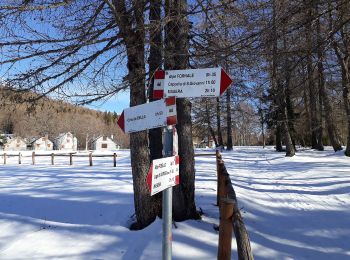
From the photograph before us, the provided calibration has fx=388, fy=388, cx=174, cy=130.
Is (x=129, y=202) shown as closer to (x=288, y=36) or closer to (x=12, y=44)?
→ (x=12, y=44)

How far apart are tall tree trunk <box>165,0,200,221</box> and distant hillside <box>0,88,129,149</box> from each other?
1.97m

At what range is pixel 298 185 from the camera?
1165 centimetres

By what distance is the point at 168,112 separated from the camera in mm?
3557

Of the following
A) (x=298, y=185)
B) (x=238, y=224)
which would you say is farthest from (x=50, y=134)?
(x=238, y=224)

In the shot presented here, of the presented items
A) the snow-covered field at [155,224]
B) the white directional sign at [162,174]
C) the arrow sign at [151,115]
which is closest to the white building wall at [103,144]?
the snow-covered field at [155,224]

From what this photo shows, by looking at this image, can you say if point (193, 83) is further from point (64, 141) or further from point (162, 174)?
point (64, 141)

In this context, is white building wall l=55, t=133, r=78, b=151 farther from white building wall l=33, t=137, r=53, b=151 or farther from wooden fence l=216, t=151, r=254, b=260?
wooden fence l=216, t=151, r=254, b=260

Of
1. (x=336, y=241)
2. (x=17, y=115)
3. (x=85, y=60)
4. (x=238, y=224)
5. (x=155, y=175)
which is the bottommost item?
(x=336, y=241)

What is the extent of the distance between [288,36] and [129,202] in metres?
4.90

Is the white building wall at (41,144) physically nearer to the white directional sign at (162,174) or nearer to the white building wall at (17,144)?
the white building wall at (17,144)

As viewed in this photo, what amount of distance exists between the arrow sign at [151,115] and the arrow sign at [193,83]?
0.18 metres

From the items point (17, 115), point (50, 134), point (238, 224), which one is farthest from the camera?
point (50, 134)

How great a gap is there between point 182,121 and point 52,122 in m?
89.8

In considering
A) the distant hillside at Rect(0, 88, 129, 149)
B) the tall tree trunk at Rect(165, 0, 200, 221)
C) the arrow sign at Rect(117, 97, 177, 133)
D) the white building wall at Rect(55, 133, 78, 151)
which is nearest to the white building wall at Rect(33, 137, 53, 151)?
the white building wall at Rect(55, 133, 78, 151)
